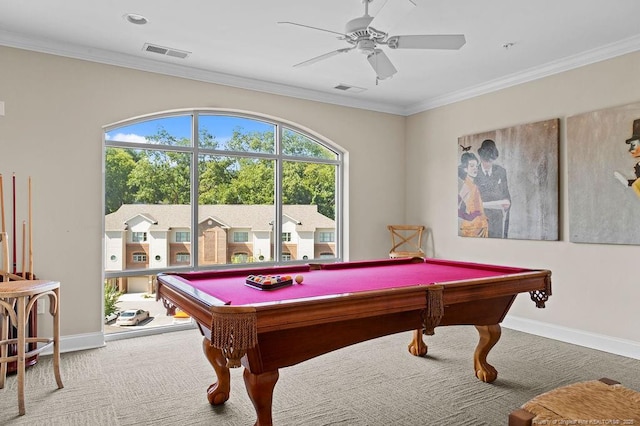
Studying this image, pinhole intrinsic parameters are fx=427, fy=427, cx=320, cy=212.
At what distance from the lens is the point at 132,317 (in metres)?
4.40

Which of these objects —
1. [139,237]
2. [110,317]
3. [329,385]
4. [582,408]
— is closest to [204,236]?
[139,237]

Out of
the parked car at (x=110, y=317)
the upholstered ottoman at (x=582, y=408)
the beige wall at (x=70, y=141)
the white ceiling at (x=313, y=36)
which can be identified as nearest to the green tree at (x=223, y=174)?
the beige wall at (x=70, y=141)

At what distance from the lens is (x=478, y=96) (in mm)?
5145

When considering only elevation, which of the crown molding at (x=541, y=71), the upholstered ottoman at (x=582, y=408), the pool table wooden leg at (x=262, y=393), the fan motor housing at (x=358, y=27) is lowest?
the pool table wooden leg at (x=262, y=393)

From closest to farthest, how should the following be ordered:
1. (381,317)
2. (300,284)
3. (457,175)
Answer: (381,317), (300,284), (457,175)

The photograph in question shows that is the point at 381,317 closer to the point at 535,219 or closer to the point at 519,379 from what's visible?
the point at 519,379

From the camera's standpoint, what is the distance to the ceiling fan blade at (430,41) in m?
2.72

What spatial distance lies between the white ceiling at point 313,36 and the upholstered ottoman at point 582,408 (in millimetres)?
2128

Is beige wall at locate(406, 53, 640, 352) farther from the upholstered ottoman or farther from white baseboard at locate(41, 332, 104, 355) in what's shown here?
white baseboard at locate(41, 332, 104, 355)

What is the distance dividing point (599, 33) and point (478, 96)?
5.33 ft

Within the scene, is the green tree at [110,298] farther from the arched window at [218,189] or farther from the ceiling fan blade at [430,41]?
the ceiling fan blade at [430,41]

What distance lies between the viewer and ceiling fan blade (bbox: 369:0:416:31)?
2.39m

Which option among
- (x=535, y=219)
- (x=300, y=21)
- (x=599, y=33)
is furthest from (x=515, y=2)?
(x=535, y=219)

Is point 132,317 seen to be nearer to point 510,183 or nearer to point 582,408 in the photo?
point 582,408
